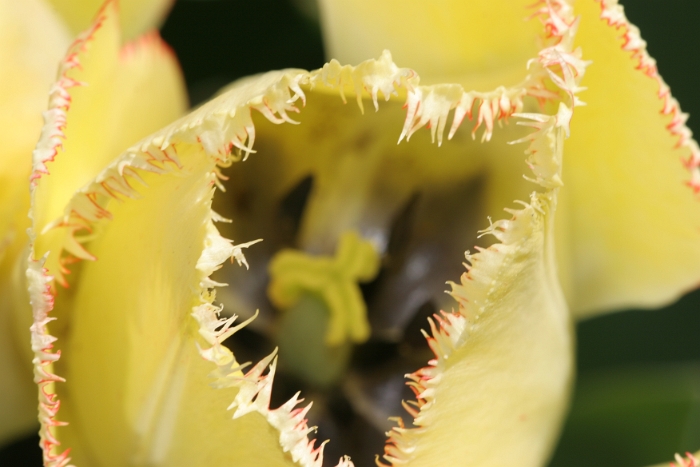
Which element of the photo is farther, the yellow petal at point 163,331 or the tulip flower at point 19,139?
the tulip flower at point 19,139

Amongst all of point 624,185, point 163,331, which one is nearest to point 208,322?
point 163,331

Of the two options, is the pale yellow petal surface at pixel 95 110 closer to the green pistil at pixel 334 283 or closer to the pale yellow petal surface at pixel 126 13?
the pale yellow petal surface at pixel 126 13

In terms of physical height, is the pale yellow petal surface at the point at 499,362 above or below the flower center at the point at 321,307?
above

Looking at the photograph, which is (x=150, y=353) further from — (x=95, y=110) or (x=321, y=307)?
(x=321, y=307)

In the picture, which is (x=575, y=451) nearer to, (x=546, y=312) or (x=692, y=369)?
(x=692, y=369)

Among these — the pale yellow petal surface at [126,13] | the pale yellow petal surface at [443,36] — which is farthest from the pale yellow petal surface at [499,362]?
the pale yellow petal surface at [126,13]

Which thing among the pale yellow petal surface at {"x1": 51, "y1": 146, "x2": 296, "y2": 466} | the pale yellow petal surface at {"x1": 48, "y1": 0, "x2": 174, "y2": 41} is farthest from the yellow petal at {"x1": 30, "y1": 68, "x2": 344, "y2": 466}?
the pale yellow petal surface at {"x1": 48, "y1": 0, "x2": 174, "y2": 41}
